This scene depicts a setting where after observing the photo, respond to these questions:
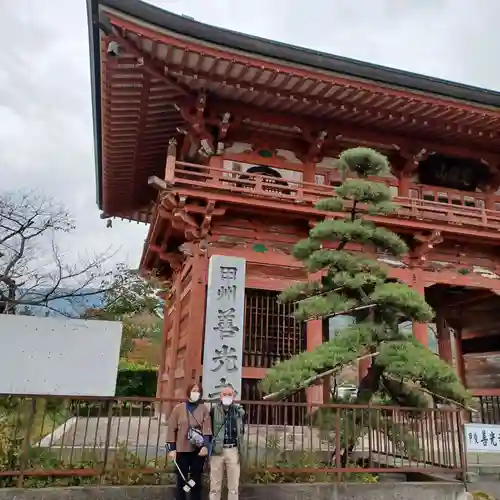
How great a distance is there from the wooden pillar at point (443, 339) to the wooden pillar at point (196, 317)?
887 centimetres

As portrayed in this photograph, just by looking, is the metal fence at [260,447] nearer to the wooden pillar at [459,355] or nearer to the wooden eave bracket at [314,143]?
the wooden eave bracket at [314,143]

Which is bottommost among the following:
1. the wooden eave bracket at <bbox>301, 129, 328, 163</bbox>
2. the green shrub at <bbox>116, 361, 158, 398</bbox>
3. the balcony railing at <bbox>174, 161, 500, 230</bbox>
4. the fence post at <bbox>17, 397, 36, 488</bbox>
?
the fence post at <bbox>17, 397, 36, 488</bbox>

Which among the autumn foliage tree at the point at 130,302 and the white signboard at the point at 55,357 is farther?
the autumn foliage tree at the point at 130,302

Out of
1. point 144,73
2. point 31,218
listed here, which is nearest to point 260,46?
point 144,73

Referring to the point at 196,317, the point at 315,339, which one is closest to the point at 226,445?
the point at 196,317

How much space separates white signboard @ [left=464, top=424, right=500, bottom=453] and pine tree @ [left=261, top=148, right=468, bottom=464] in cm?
66

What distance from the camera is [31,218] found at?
12.9 meters

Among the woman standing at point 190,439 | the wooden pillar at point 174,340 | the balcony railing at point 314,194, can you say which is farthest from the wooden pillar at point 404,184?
the woman standing at point 190,439

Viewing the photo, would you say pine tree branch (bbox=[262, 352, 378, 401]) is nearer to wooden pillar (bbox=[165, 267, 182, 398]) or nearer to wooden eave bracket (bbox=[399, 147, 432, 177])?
wooden pillar (bbox=[165, 267, 182, 398])

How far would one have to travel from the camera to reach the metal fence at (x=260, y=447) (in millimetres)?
5535

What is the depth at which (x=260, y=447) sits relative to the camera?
6.48 meters

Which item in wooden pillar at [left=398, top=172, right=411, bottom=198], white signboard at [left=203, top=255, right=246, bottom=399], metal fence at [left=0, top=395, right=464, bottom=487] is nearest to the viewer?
metal fence at [left=0, top=395, right=464, bottom=487]

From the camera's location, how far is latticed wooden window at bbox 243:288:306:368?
10.4 m

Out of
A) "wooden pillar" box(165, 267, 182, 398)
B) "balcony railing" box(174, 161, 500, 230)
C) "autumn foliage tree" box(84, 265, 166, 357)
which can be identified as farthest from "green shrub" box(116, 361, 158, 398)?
"balcony railing" box(174, 161, 500, 230)
